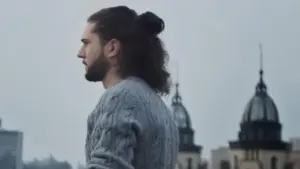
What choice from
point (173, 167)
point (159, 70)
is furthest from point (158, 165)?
point (159, 70)

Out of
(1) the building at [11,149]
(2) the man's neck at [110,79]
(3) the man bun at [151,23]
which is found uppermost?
(1) the building at [11,149]

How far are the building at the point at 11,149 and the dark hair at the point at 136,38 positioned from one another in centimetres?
2294

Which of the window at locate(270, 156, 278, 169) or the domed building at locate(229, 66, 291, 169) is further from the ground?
the domed building at locate(229, 66, 291, 169)

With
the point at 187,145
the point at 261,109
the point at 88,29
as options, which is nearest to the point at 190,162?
the point at 187,145

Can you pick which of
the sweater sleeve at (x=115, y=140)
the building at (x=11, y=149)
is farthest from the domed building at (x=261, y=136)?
the sweater sleeve at (x=115, y=140)

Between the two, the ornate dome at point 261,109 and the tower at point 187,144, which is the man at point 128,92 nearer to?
the ornate dome at point 261,109

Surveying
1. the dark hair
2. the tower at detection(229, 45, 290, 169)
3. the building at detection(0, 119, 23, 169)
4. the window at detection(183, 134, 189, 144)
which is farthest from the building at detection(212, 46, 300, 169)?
the dark hair

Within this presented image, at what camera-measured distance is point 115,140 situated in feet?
7.16

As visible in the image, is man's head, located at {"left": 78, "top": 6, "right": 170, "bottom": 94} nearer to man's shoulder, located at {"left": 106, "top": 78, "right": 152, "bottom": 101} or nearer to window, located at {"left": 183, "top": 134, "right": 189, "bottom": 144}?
man's shoulder, located at {"left": 106, "top": 78, "right": 152, "bottom": 101}

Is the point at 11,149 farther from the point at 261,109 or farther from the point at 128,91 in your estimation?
the point at 128,91

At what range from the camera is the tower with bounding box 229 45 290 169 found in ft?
117

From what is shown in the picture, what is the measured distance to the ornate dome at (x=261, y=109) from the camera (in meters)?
35.5

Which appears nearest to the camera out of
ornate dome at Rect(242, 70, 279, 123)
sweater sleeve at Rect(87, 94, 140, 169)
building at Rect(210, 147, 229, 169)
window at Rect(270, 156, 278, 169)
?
sweater sleeve at Rect(87, 94, 140, 169)

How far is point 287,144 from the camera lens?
36.9m
